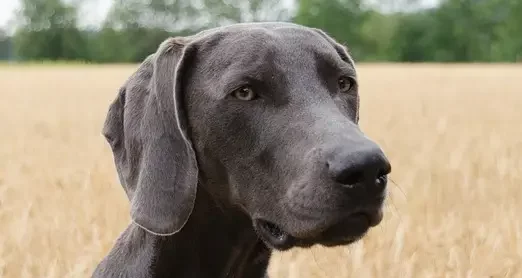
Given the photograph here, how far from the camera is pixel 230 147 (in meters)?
3.19

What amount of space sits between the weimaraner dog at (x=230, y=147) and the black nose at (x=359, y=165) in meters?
0.11

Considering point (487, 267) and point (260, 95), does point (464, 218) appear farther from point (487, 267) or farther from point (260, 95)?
point (260, 95)

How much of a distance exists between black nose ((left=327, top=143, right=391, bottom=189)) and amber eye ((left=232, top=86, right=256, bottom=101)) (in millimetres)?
604

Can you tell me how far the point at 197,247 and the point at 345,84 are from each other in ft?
3.08

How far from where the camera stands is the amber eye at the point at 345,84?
3393 millimetres

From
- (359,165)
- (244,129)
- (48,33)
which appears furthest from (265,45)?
(48,33)

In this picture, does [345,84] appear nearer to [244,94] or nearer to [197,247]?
[244,94]

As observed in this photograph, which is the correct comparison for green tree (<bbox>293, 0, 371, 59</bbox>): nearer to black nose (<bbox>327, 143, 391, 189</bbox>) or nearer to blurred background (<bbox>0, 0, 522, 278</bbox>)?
blurred background (<bbox>0, 0, 522, 278</bbox>)

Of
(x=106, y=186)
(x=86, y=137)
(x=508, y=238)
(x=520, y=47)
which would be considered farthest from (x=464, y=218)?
(x=520, y=47)

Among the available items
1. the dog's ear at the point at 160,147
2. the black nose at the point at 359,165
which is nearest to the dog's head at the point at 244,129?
the dog's ear at the point at 160,147

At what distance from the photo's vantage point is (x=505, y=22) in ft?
227

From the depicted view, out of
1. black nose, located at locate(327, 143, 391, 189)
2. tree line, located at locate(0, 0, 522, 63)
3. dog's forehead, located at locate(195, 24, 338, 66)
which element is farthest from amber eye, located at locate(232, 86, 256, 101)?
tree line, located at locate(0, 0, 522, 63)

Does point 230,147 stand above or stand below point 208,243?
above

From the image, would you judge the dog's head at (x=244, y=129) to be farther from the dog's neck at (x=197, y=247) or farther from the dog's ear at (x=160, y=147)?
the dog's neck at (x=197, y=247)
